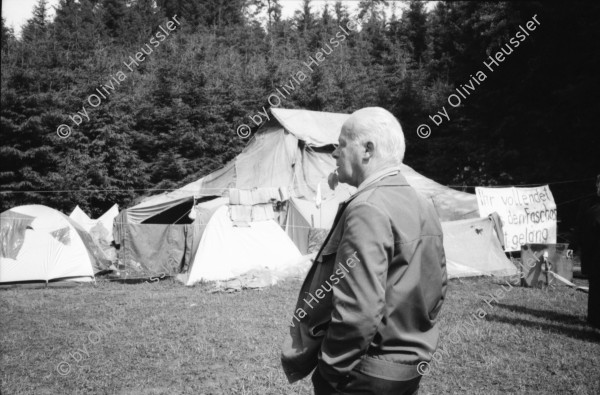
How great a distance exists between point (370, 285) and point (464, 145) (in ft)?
71.7

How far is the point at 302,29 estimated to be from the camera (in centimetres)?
4338

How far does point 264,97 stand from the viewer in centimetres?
2869

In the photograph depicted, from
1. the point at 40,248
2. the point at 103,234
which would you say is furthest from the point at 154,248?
the point at 103,234

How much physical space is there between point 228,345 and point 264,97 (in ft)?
80.2

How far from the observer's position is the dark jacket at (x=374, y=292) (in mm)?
1572

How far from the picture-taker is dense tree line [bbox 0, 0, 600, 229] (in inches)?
716

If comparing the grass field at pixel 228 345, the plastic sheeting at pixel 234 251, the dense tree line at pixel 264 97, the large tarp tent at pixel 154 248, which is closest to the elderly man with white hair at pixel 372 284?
the grass field at pixel 228 345

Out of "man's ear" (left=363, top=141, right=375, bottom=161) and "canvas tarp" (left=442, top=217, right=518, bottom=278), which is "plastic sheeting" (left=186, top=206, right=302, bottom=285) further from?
"man's ear" (left=363, top=141, right=375, bottom=161)

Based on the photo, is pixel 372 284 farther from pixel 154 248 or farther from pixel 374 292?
pixel 154 248

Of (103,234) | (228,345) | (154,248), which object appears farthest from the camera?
(103,234)

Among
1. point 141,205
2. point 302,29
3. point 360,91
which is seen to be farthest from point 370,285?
point 302,29

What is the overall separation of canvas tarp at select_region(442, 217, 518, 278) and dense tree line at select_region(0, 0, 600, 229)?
26.7 feet

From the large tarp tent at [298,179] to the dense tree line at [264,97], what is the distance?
14.2ft

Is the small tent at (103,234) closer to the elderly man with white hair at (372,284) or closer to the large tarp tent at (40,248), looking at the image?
the large tarp tent at (40,248)
